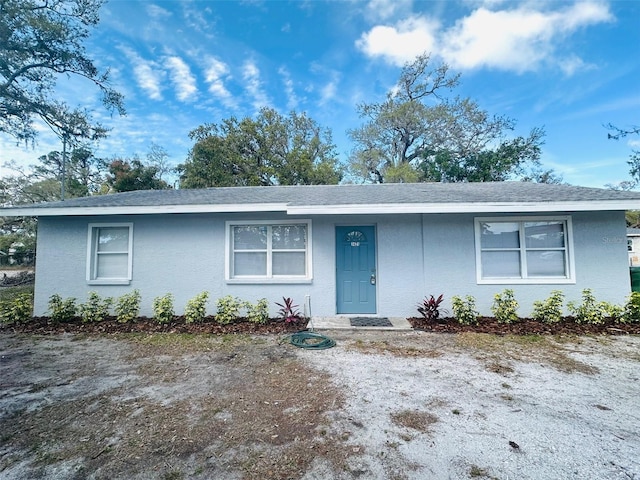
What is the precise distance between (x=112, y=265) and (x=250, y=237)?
3.45 m

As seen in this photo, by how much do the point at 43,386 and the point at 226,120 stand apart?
70.2ft

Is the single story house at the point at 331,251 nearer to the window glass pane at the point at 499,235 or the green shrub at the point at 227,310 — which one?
the window glass pane at the point at 499,235

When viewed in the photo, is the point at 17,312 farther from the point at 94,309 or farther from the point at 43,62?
the point at 43,62

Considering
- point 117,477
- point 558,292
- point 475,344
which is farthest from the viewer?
point 558,292

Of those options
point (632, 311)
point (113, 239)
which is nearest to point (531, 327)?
point (632, 311)

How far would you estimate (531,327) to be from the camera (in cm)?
576

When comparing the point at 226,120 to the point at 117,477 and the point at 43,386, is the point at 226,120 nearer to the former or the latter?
the point at 43,386

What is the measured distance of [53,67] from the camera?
1324 centimetres

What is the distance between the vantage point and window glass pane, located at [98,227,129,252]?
23.1 ft

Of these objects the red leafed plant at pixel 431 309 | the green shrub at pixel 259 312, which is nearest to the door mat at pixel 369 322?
the red leafed plant at pixel 431 309

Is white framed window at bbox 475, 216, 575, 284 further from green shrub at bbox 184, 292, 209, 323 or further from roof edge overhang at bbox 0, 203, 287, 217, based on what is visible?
green shrub at bbox 184, 292, 209, 323

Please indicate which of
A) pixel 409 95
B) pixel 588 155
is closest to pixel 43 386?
pixel 588 155

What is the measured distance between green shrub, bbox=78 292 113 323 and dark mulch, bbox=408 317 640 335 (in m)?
6.81

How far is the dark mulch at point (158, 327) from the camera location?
5895mm
